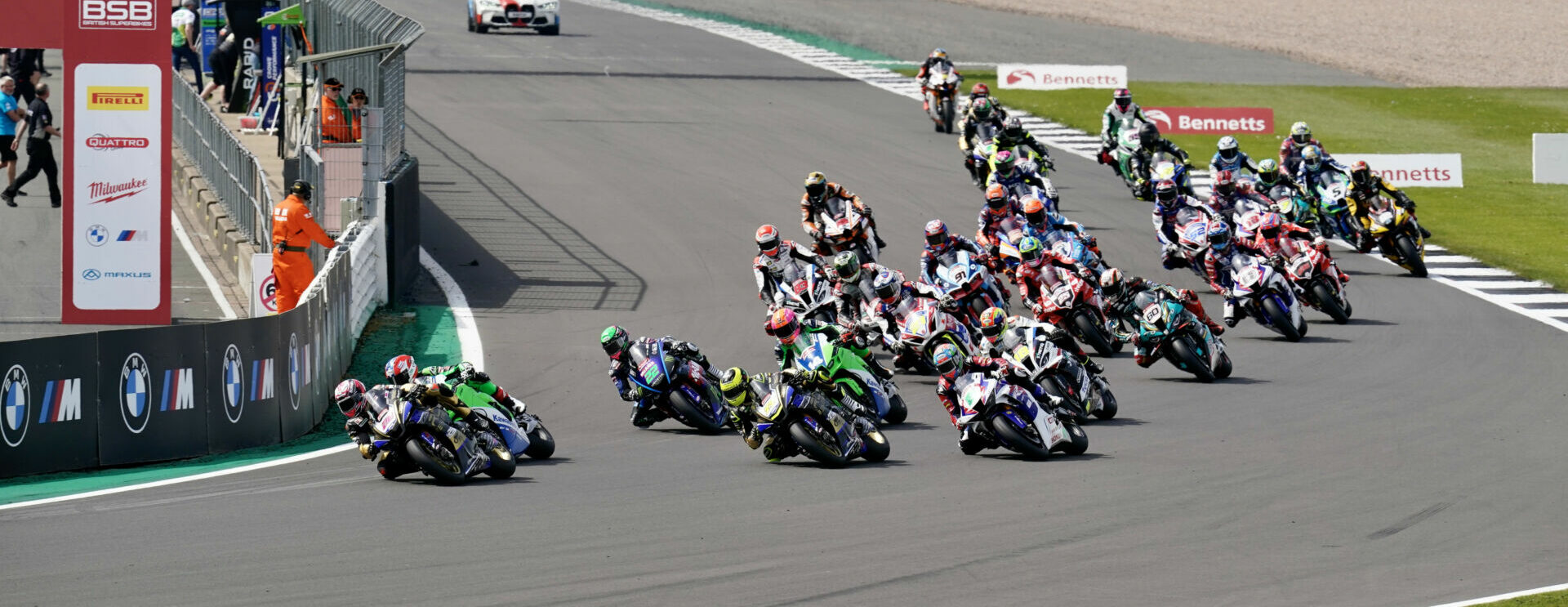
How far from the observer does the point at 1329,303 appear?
2320 cm

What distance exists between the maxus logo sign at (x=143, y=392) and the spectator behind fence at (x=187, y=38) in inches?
879

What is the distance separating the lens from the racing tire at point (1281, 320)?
22.0 metres

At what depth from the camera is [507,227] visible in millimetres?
28766

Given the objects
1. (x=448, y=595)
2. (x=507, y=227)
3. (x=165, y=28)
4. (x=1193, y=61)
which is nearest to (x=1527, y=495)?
(x=448, y=595)

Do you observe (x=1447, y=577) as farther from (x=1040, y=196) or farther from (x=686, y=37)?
(x=686, y=37)

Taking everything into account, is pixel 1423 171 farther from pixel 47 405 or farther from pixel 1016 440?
pixel 47 405

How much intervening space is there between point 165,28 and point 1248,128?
24.9 m

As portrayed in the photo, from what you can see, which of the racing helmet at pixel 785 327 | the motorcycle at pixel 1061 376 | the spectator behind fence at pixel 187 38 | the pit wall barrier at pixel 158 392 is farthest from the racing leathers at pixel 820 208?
the spectator behind fence at pixel 187 38

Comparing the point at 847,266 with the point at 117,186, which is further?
the point at 117,186

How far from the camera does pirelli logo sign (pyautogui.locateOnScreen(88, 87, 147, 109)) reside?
20344 mm

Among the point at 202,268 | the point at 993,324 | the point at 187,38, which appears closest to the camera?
the point at 993,324

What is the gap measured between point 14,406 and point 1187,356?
11.2 metres

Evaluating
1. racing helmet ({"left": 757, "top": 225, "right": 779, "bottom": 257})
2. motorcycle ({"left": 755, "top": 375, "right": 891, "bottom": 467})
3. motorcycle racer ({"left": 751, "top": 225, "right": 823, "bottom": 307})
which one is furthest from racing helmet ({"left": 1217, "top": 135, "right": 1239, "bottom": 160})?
motorcycle ({"left": 755, "top": 375, "right": 891, "bottom": 467})

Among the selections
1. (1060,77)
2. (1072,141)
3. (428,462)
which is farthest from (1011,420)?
(1060,77)
